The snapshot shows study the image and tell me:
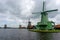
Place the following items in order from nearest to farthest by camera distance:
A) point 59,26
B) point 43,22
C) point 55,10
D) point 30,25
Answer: point 43,22
point 55,10
point 59,26
point 30,25

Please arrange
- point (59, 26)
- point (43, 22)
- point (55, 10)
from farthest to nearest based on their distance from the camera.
Answer: point (59, 26) → point (55, 10) → point (43, 22)

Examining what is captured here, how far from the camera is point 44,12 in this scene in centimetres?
10681

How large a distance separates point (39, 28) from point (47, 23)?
23.6ft

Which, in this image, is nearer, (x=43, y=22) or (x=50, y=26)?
(x=43, y=22)

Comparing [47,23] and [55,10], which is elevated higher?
[55,10]

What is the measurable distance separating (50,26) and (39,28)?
896cm

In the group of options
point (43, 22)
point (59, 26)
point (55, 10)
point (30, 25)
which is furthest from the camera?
point (30, 25)

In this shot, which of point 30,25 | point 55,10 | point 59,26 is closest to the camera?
point 55,10

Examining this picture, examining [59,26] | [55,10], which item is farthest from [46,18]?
[59,26]

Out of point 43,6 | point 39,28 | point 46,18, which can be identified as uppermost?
point 43,6

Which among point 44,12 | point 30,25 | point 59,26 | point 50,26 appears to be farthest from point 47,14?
point 30,25

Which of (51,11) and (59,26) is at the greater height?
(51,11)

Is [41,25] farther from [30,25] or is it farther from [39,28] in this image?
[30,25]

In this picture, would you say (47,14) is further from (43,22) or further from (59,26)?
(59,26)
